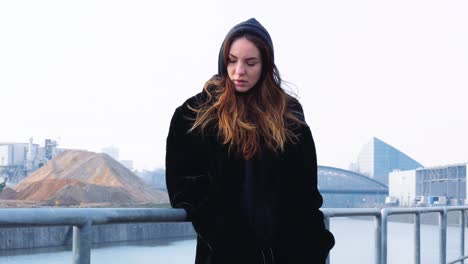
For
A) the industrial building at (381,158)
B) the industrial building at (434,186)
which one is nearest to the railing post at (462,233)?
the industrial building at (434,186)

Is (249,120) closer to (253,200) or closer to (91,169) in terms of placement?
(253,200)

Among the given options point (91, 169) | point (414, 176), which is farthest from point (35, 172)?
point (414, 176)

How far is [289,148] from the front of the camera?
5.17 ft

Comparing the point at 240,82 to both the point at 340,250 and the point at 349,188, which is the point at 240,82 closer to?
the point at 340,250

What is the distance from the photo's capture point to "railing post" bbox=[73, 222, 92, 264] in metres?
1.43

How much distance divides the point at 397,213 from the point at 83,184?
62219 millimetres

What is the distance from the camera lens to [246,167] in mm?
1510

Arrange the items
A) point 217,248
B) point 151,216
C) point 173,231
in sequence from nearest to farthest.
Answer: point 217,248, point 151,216, point 173,231

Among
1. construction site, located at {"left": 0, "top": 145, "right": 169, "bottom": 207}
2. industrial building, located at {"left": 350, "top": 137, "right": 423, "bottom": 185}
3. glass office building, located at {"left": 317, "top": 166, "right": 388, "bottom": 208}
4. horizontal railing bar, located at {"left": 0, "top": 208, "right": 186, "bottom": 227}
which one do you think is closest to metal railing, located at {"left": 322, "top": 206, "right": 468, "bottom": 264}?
horizontal railing bar, located at {"left": 0, "top": 208, "right": 186, "bottom": 227}

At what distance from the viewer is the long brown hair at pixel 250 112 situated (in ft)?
5.00

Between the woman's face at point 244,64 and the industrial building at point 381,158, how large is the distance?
412 ft

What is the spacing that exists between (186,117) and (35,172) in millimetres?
64672

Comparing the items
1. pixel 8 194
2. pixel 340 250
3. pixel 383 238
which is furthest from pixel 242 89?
pixel 8 194

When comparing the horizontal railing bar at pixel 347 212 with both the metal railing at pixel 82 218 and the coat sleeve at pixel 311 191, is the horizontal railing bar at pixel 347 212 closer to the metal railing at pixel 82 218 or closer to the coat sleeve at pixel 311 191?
the coat sleeve at pixel 311 191
